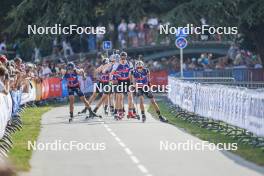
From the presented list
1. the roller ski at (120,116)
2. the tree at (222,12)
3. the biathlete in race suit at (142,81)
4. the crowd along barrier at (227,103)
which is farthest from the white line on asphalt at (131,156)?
the tree at (222,12)

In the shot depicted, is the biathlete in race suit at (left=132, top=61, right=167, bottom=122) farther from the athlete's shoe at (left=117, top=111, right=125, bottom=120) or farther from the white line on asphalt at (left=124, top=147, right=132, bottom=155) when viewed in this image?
the white line on asphalt at (left=124, top=147, right=132, bottom=155)

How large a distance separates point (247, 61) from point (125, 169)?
3687cm

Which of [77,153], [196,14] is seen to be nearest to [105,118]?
[77,153]

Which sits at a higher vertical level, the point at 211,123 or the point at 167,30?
the point at 167,30

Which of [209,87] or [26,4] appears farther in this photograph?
[26,4]

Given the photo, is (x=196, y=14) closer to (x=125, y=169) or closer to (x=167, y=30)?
(x=167, y=30)

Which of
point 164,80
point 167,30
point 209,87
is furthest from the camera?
point 164,80

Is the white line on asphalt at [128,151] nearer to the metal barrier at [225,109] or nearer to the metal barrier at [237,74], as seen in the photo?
the metal barrier at [225,109]

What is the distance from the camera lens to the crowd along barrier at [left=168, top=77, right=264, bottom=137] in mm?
16531

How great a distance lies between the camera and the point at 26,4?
155ft

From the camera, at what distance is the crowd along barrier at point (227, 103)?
16531 mm

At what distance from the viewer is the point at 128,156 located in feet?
52.8

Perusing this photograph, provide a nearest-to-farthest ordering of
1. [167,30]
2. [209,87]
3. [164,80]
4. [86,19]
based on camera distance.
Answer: [209,87], [167,30], [86,19], [164,80]

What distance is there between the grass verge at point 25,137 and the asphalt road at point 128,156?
212 millimetres
